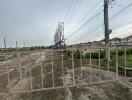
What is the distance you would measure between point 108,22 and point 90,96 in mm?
11238

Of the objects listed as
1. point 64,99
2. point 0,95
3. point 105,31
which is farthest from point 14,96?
point 105,31

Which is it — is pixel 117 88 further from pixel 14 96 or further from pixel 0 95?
pixel 0 95

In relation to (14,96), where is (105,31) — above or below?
above

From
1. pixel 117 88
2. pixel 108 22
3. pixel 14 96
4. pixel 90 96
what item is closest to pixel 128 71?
pixel 117 88

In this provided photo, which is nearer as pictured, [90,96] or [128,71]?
[90,96]

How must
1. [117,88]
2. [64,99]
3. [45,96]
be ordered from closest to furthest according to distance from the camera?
[64,99], [45,96], [117,88]

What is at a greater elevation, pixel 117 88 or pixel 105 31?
pixel 105 31

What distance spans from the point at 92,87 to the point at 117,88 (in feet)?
2.91

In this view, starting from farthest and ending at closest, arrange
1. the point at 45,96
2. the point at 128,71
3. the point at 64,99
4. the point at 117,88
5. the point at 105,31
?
the point at 105,31 < the point at 128,71 < the point at 117,88 < the point at 45,96 < the point at 64,99

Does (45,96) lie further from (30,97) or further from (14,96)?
(14,96)

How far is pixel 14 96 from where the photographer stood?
6.28 metres

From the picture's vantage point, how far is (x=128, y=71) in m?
9.59

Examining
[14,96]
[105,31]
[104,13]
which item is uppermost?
[104,13]

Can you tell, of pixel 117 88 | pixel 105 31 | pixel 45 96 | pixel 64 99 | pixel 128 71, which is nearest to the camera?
pixel 64 99
